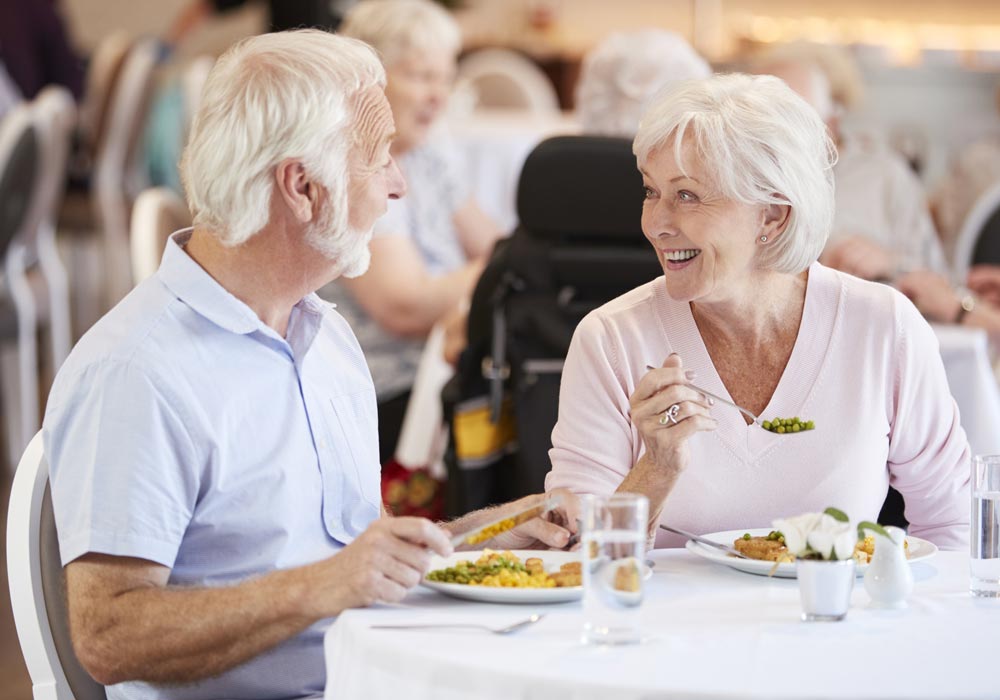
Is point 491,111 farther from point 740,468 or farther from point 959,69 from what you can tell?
point 740,468

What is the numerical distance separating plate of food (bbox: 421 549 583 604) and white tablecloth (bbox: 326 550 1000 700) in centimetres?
1

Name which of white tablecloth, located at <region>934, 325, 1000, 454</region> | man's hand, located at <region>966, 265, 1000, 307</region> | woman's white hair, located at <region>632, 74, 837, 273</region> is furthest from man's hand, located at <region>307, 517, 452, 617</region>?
man's hand, located at <region>966, 265, 1000, 307</region>

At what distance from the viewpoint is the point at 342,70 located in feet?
5.57

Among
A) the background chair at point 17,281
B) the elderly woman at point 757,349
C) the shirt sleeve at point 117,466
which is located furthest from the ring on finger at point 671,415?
the background chair at point 17,281

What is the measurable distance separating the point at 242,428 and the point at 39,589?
306 mm

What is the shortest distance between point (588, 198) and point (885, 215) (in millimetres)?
1440

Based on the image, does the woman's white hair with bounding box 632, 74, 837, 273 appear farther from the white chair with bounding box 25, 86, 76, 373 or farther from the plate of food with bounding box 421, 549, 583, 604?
the white chair with bounding box 25, 86, 76, 373

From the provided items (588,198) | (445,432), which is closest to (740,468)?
(588,198)

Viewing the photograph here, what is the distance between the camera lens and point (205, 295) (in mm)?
1641

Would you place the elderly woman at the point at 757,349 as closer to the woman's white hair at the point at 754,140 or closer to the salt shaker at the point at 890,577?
the woman's white hair at the point at 754,140

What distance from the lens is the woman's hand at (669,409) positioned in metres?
1.71

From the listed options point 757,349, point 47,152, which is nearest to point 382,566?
point 757,349

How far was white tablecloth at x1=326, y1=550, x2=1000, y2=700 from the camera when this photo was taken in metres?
1.22

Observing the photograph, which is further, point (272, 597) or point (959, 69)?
point (959, 69)
